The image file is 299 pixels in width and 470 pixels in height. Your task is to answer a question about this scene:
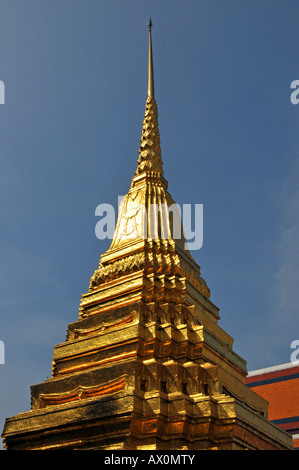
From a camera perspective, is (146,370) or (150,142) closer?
(146,370)

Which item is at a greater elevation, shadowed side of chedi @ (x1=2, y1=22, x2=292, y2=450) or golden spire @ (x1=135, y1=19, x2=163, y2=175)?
golden spire @ (x1=135, y1=19, x2=163, y2=175)

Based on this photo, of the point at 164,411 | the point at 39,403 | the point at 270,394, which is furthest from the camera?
the point at 270,394

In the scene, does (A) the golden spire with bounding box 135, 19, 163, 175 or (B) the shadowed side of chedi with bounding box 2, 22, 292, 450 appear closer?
(B) the shadowed side of chedi with bounding box 2, 22, 292, 450

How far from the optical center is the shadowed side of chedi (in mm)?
9227

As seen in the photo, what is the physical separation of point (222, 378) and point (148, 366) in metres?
1.84

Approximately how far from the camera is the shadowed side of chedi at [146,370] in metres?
9.23

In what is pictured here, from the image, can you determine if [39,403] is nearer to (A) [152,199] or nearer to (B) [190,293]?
(B) [190,293]

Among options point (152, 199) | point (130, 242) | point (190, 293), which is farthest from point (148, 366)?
point (152, 199)

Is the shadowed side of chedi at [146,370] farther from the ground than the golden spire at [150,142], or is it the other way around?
the golden spire at [150,142]

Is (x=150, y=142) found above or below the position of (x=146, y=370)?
above

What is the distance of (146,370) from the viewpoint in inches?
395

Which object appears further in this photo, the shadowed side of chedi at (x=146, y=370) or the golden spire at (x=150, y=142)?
the golden spire at (x=150, y=142)
